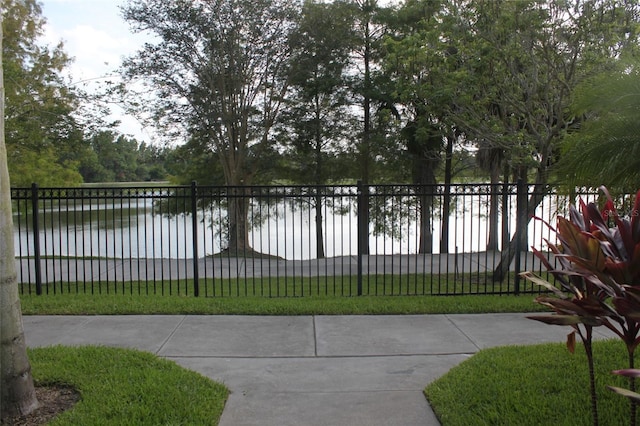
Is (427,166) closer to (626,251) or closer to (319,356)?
(319,356)

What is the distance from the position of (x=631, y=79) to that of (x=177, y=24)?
14423 mm

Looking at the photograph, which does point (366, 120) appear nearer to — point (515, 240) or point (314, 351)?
point (515, 240)

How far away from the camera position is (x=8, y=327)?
12.2 ft

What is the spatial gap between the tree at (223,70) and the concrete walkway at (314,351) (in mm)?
9378

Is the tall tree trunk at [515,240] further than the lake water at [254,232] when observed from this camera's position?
No

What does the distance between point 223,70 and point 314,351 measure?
13.5 metres

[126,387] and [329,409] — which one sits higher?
[126,387]

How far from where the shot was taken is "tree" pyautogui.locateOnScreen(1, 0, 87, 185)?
12.6 meters

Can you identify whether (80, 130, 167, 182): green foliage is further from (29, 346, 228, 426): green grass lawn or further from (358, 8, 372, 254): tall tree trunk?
(29, 346, 228, 426): green grass lawn

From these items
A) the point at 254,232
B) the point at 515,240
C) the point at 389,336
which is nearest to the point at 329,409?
the point at 389,336

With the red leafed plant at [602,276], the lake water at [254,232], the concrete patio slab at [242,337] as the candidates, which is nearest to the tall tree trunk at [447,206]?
the lake water at [254,232]

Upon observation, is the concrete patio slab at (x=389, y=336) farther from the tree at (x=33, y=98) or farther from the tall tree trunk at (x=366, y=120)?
the tall tree trunk at (x=366, y=120)

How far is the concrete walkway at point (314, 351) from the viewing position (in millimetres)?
4035

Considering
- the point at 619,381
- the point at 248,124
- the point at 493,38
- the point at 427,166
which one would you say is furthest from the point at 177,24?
the point at 619,381
